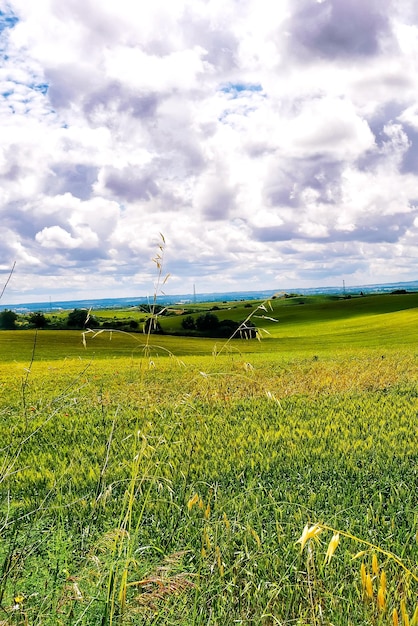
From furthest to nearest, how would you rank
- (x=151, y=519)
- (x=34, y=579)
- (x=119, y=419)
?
1. (x=119, y=419)
2. (x=151, y=519)
3. (x=34, y=579)

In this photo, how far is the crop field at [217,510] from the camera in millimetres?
3375

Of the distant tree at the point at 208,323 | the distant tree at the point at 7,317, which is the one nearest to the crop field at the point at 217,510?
the distant tree at the point at 7,317

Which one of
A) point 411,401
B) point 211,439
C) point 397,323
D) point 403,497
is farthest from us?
point 397,323

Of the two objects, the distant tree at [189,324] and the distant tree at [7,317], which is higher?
the distant tree at [7,317]

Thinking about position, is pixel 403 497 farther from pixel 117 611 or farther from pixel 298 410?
pixel 298 410

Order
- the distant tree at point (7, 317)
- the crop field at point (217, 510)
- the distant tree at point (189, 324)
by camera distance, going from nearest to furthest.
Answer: the crop field at point (217, 510) < the distant tree at point (7, 317) < the distant tree at point (189, 324)

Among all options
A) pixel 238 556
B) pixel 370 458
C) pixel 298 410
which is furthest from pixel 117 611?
pixel 298 410

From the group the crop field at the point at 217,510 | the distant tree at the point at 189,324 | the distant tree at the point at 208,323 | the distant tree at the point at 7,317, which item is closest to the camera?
the crop field at the point at 217,510

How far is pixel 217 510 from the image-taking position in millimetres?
4859

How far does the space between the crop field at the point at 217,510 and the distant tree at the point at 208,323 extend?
48.9 metres

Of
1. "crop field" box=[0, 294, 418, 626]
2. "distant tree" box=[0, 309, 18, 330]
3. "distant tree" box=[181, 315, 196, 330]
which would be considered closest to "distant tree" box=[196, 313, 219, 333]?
"distant tree" box=[181, 315, 196, 330]

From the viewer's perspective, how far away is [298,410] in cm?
1089

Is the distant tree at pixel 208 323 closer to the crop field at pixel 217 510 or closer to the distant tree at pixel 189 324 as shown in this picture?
the distant tree at pixel 189 324

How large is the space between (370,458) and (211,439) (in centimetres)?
248
